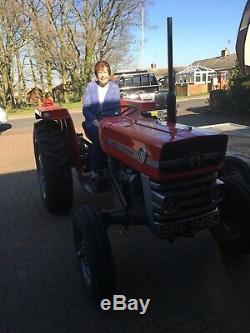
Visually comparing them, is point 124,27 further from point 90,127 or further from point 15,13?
point 90,127

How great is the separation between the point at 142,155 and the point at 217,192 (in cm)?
66

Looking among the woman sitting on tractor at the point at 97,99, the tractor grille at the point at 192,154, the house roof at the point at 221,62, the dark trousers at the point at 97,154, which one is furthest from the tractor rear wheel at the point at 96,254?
the house roof at the point at 221,62

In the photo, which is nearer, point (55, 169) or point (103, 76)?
point (103, 76)

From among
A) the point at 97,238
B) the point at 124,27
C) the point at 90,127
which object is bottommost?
the point at 97,238

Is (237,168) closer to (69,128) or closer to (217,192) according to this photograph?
(217,192)

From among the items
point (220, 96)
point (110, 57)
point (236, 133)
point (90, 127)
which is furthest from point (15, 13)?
point (90, 127)

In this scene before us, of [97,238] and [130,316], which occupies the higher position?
[97,238]

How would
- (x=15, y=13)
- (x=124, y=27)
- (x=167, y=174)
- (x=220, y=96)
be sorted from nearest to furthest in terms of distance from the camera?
(x=167, y=174), (x=220, y=96), (x=15, y=13), (x=124, y=27)

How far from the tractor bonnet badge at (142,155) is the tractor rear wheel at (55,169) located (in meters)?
1.71

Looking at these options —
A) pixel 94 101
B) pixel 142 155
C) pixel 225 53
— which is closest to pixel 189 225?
pixel 142 155

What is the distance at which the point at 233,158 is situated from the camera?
363cm

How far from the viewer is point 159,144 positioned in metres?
2.67

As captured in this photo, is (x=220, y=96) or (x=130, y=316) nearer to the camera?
(x=130, y=316)

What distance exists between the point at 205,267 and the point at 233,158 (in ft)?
3.40
